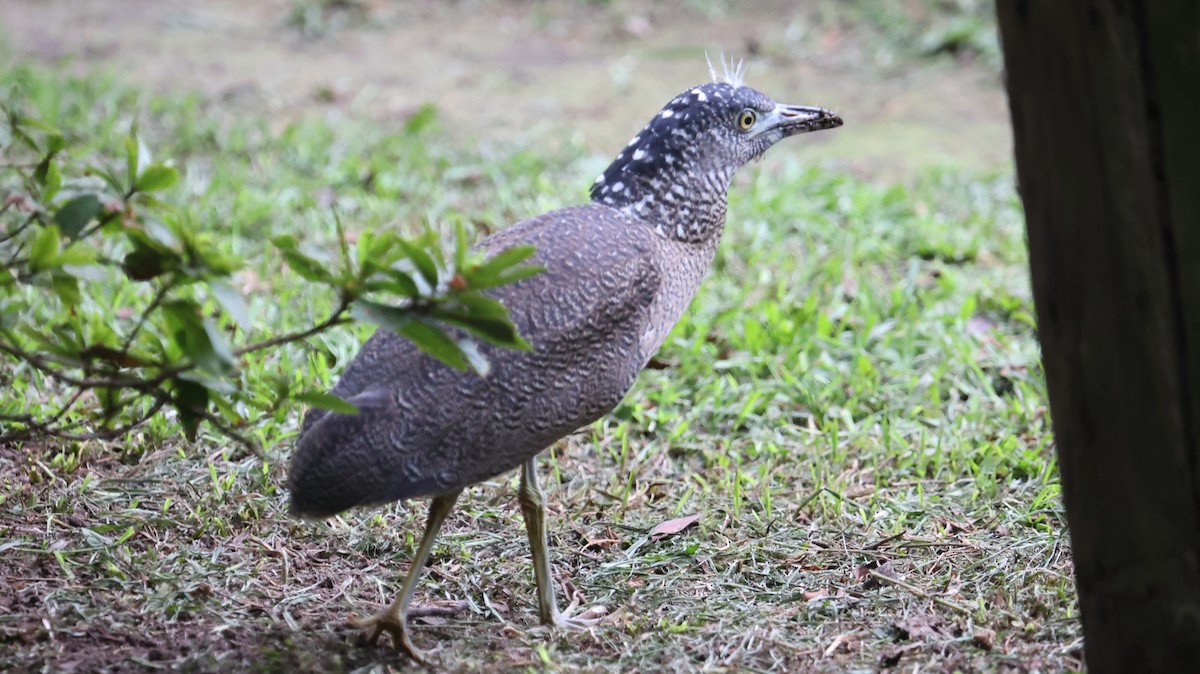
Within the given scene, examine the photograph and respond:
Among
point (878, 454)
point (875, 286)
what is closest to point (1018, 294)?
point (875, 286)

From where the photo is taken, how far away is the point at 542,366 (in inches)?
129

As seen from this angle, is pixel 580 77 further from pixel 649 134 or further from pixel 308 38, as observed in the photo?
pixel 649 134

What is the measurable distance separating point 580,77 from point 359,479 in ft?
22.2

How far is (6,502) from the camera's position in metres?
3.91

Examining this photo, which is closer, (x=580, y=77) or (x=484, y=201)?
(x=484, y=201)

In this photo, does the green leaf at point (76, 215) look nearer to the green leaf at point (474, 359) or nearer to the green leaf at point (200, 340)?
the green leaf at point (200, 340)

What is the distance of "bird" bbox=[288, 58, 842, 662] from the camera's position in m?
3.15

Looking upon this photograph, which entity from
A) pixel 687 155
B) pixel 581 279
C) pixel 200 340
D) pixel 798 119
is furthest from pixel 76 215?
pixel 798 119

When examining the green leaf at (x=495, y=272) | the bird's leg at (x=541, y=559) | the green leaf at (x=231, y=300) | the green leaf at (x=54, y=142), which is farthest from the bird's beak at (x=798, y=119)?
the green leaf at (x=54, y=142)

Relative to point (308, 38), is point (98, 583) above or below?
below

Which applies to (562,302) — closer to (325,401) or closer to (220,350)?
(325,401)

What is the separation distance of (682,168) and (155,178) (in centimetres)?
161

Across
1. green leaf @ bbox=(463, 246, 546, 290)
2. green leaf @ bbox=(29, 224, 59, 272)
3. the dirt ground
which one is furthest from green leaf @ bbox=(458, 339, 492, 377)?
the dirt ground

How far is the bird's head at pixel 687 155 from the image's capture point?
379cm
